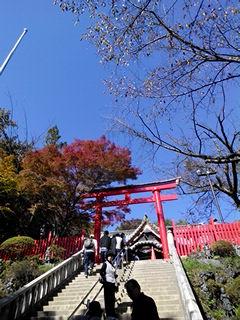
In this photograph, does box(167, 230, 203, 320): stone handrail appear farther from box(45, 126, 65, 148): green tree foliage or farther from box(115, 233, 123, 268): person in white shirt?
box(45, 126, 65, 148): green tree foliage

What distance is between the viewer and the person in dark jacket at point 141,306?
387 centimetres

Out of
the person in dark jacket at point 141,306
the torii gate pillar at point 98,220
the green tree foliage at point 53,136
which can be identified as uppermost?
the green tree foliage at point 53,136

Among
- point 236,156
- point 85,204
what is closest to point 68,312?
point 236,156

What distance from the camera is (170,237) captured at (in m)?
16.3

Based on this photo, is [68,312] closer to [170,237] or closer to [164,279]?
[164,279]

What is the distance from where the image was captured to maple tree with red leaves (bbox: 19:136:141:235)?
56.9ft

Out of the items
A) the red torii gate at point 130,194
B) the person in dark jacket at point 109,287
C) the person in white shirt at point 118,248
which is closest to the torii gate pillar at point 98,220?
the red torii gate at point 130,194

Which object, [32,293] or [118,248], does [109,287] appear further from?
[118,248]

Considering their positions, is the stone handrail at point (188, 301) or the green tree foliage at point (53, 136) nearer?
the stone handrail at point (188, 301)

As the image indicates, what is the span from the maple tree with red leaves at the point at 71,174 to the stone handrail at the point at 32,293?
16.4 feet

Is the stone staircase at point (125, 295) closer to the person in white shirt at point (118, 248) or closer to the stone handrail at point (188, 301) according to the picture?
the person in white shirt at point (118, 248)

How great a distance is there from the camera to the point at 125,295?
946 cm

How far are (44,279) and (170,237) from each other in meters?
7.78

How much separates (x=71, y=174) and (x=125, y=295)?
9.09m
